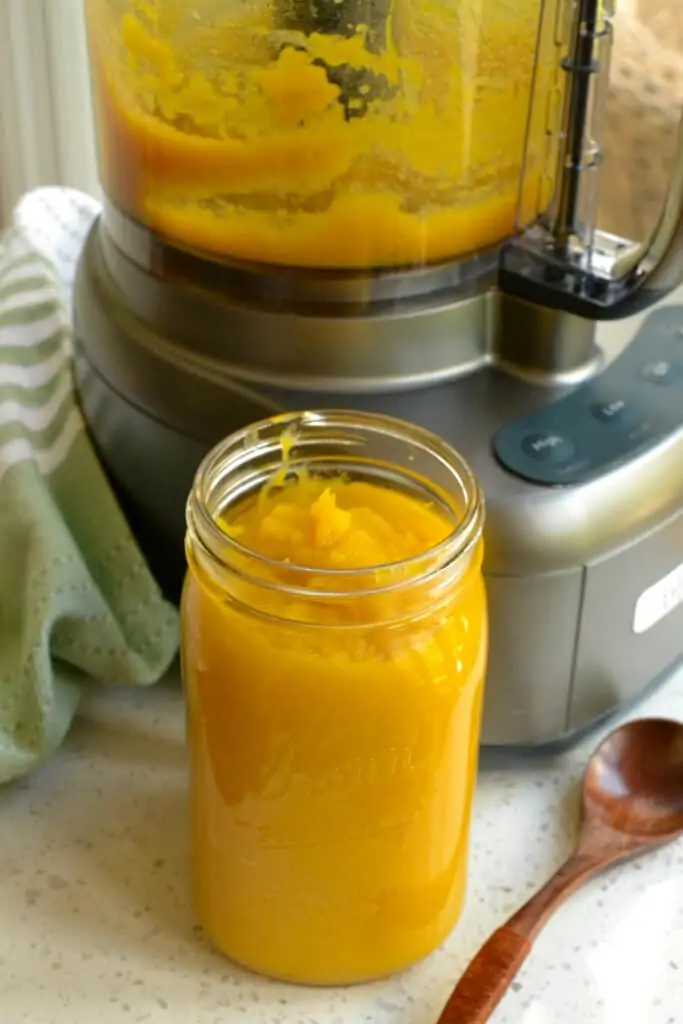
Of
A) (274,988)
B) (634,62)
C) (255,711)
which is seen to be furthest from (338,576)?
(634,62)

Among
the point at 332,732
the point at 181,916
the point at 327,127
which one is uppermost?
the point at 327,127

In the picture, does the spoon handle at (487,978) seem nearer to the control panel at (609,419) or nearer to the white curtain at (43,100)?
the control panel at (609,419)

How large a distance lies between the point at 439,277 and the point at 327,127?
7 cm

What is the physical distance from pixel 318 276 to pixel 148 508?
125mm

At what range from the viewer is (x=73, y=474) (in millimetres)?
542

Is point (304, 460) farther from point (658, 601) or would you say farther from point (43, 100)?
point (43, 100)

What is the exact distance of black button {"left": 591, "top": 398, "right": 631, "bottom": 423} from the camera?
48cm

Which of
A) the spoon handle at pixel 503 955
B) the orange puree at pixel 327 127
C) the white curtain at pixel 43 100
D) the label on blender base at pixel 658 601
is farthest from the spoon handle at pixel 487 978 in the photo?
the white curtain at pixel 43 100

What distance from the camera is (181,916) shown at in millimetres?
454

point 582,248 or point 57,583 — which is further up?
point 582,248

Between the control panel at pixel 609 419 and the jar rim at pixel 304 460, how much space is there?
1.4 inches

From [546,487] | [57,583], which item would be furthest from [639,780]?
[57,583]

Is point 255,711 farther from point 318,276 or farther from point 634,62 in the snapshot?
point 634,62

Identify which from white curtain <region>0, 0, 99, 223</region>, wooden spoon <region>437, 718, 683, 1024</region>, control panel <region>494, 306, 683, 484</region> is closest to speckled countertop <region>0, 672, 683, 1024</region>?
wooden spoon <region>437, 718, 683, 1024</region>
